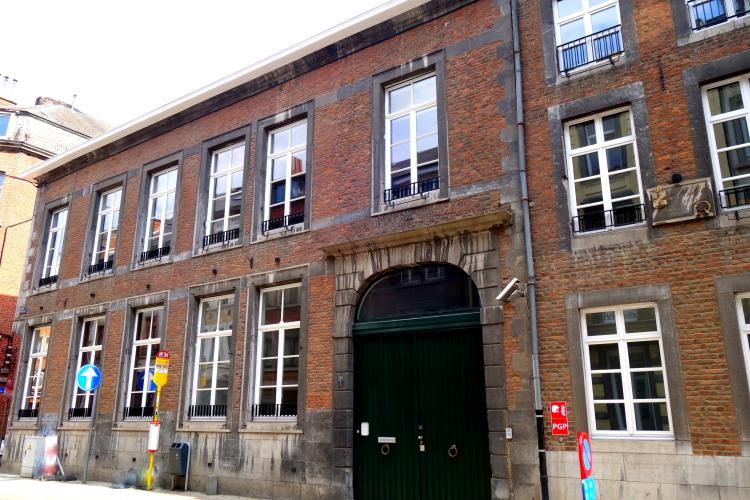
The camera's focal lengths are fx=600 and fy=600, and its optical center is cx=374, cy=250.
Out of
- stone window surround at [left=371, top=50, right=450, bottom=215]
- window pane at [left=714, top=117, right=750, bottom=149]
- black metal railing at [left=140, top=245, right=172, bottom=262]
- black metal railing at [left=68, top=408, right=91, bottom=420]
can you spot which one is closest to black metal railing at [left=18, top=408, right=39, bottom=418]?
black metal railing at [left=68, top=408, right=91, bottom=420]

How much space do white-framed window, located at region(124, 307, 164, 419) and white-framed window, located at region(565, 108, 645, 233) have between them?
1027 centimetres

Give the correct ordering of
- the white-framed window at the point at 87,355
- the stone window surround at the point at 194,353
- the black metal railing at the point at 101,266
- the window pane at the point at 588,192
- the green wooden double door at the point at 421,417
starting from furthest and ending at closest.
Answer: the black metal railing at the point at 101,266 → the white-framed window at the point at 87,355 → the stone window surround at the point at 194,353 → the green wooden double door at the point at 421,417 → the window pane at the point at 588,192

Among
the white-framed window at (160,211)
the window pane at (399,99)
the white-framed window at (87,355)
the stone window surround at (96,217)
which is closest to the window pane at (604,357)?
the window pane at (399,99)

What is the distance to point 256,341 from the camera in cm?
1271

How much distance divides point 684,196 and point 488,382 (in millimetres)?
3942

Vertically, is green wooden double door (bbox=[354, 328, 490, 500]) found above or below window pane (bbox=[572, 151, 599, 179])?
below

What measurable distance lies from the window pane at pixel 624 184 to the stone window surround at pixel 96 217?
12.8 metres

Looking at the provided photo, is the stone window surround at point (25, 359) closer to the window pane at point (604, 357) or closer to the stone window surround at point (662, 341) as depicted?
the stone window surround at point (662, 341)

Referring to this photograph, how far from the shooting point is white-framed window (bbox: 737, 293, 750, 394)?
25.3ft

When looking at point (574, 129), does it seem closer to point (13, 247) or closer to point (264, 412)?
point (264, 412)

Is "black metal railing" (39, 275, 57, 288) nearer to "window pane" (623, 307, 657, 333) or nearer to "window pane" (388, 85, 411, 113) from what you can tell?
"window pane" (388, 85, 411, 113)

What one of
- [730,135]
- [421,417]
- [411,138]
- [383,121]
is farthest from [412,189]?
[730,135]

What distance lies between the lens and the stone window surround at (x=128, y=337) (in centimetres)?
1448


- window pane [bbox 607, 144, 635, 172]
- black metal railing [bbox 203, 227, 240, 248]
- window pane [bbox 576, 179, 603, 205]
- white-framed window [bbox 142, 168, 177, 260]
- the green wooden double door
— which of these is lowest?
the green wooden double door
